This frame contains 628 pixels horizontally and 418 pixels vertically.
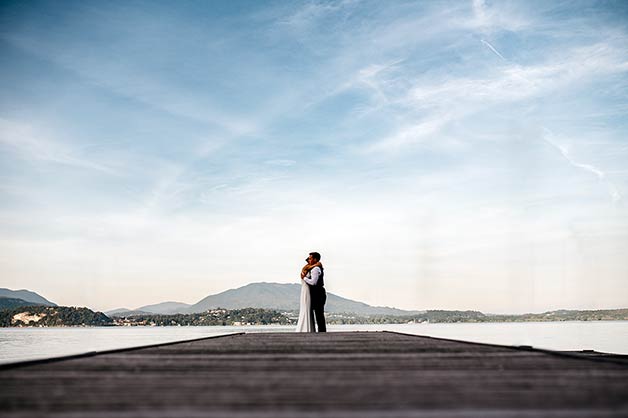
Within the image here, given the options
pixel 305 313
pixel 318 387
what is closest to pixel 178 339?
pixel 305 313

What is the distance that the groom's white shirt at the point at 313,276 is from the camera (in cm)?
1279

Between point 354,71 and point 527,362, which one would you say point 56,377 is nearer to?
point 527,362

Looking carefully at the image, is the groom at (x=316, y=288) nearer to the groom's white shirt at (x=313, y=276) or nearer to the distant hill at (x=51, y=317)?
the groom's white shirt at (x=313, y=276)

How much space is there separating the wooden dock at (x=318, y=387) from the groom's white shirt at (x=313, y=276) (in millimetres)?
7748

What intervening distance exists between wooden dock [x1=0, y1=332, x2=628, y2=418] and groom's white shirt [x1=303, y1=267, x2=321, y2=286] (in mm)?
7748

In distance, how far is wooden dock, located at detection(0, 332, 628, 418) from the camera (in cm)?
258

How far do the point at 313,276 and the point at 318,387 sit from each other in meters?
9.64

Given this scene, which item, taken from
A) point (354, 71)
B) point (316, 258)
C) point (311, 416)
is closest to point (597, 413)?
point (311, 416)

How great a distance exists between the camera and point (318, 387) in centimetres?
322

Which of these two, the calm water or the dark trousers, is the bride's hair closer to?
the dark trousers

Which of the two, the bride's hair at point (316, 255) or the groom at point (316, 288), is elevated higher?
the bride's hair at point (316, 255)

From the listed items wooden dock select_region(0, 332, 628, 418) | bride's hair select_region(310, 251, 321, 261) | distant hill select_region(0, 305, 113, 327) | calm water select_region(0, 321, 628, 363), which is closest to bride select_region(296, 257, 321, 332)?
bride's hair select_region(310, 251, 321, 261)

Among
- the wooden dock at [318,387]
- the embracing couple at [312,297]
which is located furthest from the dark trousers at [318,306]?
the wooden dock at [318,387]

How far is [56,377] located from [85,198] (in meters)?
55.3
